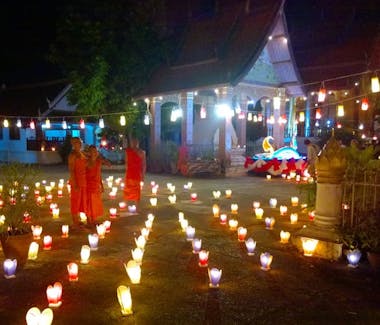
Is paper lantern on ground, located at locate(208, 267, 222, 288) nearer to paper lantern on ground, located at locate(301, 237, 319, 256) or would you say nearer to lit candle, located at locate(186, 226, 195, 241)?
paper lantern on ground, located at locate(301, 237, 319, 256)

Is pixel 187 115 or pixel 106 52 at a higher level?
pixel 106 52

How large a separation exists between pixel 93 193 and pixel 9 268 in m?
3.25

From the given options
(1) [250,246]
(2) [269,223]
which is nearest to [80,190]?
(1) [250,246]

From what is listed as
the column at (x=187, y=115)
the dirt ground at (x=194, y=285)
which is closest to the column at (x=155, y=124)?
the column at (x=187, y=115)

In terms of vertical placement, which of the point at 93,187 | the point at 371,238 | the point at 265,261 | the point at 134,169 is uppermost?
the point at 134,169

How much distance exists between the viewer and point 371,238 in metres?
6.28

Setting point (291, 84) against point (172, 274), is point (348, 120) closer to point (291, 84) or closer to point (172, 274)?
point (291, 84)

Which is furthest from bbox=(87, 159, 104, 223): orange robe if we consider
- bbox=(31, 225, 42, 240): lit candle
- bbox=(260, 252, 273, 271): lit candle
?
bbox=(260, 252, 273, 271): lit candle

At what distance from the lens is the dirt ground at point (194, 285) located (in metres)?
4.64

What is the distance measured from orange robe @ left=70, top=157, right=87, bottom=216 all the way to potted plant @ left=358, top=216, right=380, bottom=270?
521cm

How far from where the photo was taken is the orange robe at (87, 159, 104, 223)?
28.7 ft

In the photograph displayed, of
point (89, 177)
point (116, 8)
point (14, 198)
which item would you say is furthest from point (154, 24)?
point (14, 198)

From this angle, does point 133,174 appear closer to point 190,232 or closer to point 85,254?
point 190,232

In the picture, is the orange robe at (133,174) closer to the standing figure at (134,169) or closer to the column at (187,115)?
the standing figure at (134,169)
